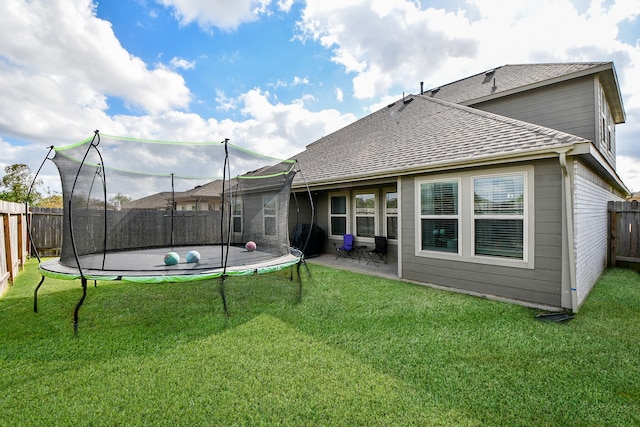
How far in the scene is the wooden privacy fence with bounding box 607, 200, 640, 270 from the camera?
6.56 meters

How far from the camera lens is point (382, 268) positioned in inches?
252

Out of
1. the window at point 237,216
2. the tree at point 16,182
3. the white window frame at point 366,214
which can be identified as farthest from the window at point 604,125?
the tree at point 16,182

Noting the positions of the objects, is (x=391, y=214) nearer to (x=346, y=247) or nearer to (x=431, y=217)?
(x=346, y=247)

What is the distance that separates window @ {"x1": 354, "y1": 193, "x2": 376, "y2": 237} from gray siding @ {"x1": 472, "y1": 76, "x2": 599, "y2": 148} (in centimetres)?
447

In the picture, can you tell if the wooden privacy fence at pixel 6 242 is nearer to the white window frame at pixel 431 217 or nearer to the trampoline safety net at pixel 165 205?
the trampoline safety net at pixel 165 205

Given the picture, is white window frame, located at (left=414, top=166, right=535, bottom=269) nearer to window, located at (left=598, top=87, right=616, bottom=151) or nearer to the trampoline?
the trampoline

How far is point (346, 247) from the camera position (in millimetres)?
7414

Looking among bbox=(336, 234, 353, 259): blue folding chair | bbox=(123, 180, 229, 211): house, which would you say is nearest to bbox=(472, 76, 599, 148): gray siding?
bbox=(336, 234, 353, 259): blue folding chair

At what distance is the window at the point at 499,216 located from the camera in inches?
160

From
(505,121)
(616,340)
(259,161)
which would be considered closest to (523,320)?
(616,340)

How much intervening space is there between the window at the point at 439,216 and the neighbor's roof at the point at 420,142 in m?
0.39

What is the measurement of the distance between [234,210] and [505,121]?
548 centimetres

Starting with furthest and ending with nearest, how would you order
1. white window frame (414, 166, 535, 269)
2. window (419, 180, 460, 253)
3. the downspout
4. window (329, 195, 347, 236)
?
window (329, 195, 347, 236) → window (419, 180, 460, 253) → white window frame (414, 166, 535, 269) → the downspout

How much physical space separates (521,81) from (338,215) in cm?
613
